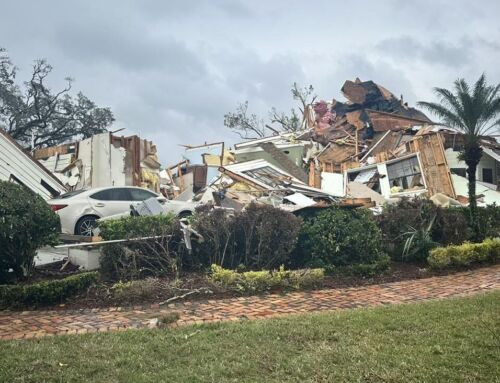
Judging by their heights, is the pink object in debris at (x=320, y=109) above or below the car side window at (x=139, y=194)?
above

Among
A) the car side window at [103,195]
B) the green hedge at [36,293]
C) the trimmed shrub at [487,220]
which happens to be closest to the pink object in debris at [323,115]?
the trimmed shrub at [487,220]

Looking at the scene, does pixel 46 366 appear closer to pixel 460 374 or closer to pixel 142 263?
pixel 460 374

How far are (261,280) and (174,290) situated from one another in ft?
4.74

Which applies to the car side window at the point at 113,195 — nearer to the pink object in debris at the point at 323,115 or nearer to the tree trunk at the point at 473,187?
the tree trunk at the point at 473,187

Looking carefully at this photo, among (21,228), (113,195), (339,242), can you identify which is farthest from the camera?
(113,195)

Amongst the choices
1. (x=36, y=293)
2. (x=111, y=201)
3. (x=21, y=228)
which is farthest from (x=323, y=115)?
(x=36, y=293)

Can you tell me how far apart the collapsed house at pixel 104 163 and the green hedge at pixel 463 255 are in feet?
40.8

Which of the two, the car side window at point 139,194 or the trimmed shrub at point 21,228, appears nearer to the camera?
the trimmed shrub at point 21,228

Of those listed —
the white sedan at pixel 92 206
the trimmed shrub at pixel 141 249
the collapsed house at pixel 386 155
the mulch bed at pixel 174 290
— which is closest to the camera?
the mulch bed at pixel 174 290

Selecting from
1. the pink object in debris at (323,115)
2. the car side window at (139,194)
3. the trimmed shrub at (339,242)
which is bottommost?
the trimmed shrub at (339,242)

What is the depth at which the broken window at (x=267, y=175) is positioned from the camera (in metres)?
19.9

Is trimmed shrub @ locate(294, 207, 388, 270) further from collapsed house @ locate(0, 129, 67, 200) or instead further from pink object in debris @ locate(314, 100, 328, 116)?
pink object in debris @ locate(314, 100, 328, 116)

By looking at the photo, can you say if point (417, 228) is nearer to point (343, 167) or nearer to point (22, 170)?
point (22, 170)

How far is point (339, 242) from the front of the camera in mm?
9602
